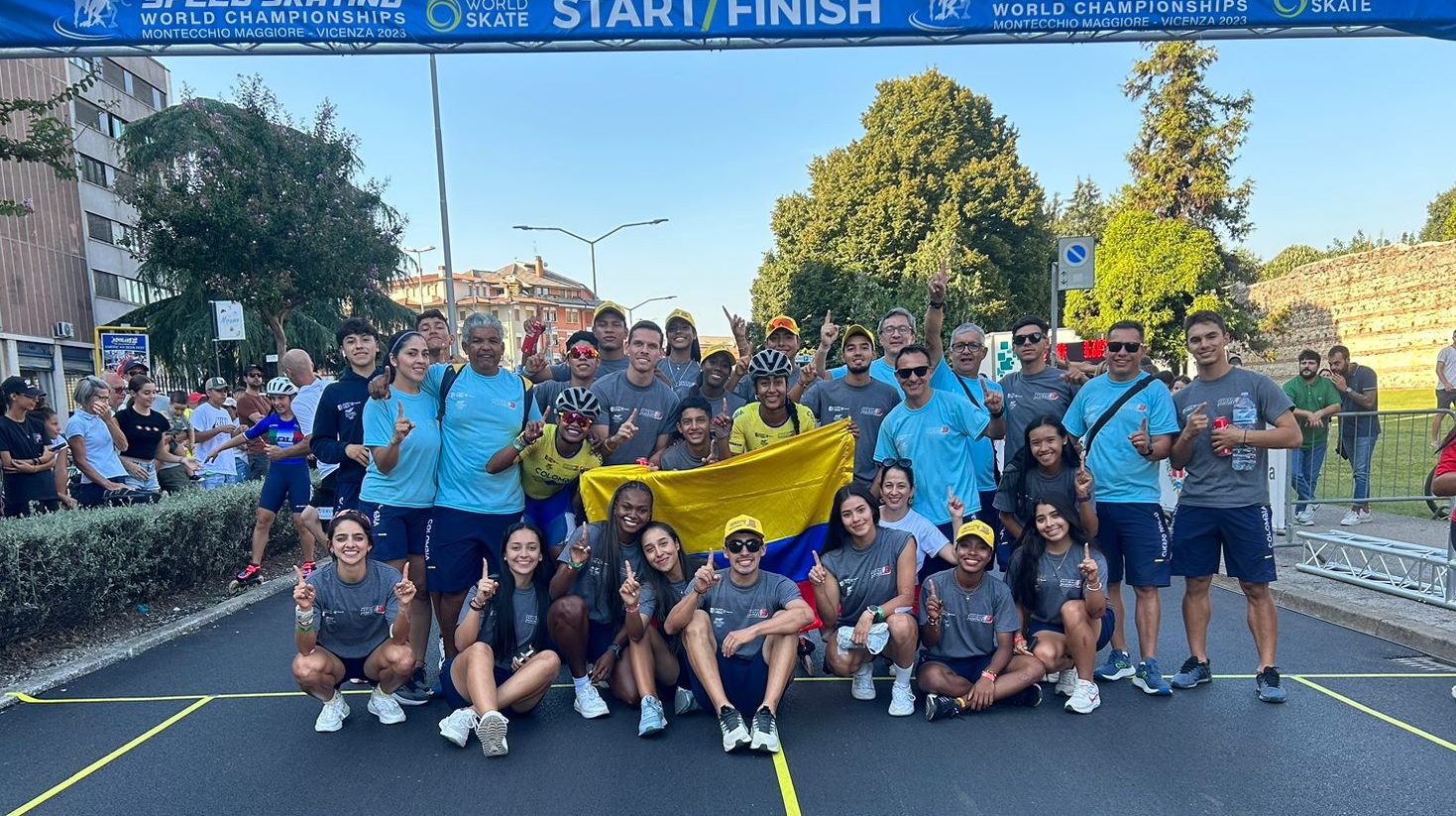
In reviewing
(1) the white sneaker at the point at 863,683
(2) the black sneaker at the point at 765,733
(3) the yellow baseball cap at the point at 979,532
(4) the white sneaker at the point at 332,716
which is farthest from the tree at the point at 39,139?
(3) the yellow baseball cap at the point at 979,532

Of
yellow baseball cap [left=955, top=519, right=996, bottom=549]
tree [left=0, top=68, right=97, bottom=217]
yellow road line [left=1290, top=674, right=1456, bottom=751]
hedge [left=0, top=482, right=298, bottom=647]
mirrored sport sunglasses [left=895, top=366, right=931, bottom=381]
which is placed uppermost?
tree [left=0, top=68, right=97, bottom=217]

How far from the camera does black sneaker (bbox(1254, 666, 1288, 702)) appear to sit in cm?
500

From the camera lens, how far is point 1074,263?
11.3 meters

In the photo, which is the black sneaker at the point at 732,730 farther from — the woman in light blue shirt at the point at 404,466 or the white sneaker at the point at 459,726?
the woman in light blue shirt at the point at 404,466

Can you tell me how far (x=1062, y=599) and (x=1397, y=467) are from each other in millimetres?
7676

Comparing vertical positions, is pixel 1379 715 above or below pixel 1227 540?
below

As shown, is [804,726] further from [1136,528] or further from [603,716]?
[1136,528]

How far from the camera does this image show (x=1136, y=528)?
5301 mm

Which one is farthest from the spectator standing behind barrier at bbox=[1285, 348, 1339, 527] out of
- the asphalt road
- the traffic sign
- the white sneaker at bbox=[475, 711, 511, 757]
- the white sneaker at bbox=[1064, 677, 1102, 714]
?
the white sneaker at bbox=[475, 711, 511, 757]

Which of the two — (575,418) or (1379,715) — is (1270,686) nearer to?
(1379,715)

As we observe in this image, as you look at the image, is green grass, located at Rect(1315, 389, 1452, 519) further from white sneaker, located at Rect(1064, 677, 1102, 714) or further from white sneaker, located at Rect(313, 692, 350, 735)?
white sneaker, located at Rect(313, 692, 350, 735)

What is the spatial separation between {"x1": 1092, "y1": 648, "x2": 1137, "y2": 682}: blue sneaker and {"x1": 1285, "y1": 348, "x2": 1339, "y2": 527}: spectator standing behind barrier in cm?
593

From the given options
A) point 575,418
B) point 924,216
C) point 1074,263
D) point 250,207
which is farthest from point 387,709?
point 924,216

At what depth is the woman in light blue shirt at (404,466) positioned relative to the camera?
17.4 ft
